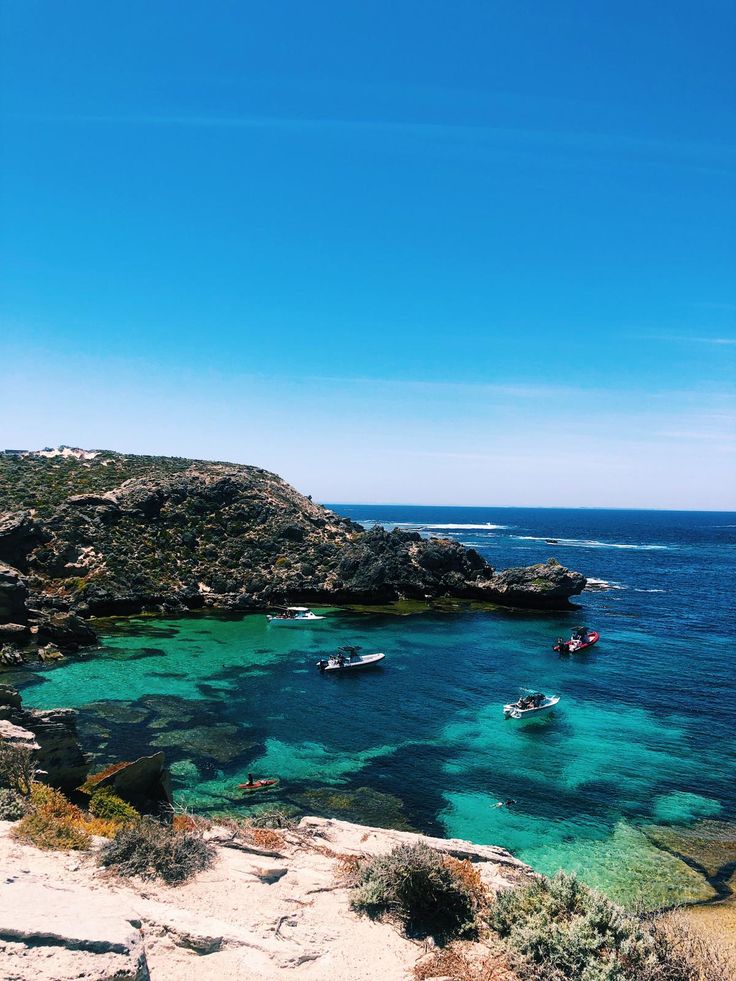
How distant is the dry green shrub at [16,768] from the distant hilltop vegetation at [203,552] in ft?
141

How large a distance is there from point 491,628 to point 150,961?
54.0 metres

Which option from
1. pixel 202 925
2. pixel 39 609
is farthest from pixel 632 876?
pixel 39 609

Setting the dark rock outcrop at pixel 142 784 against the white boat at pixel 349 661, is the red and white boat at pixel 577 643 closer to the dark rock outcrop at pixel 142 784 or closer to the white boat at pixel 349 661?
the white boat at pixel 349 661

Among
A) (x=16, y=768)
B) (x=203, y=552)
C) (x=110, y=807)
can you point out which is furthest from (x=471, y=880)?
(x=203, y=552)

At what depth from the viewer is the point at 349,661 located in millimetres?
45031

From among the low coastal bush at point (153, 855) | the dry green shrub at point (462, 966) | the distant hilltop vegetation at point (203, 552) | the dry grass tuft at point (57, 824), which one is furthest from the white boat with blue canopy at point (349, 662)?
the dry green shrub at point (462, 966)

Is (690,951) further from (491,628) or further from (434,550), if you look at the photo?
(434,550)

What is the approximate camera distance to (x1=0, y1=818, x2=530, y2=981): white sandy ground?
692 centimetres

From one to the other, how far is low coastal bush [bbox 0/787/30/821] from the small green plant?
310 cm

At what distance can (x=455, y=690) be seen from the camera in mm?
40562

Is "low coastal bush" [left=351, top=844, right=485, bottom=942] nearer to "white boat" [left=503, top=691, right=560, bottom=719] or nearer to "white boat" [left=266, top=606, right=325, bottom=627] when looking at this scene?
"white boat" [left=503, top=691, right=560, bottom=719]

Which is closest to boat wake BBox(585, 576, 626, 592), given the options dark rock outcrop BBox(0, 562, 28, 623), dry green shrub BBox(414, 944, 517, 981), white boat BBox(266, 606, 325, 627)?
white boat BBox(266, 606, 325, 627)

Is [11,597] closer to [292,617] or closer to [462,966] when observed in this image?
[292,617]

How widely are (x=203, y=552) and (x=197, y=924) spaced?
62.9 m
